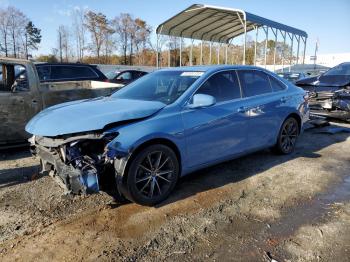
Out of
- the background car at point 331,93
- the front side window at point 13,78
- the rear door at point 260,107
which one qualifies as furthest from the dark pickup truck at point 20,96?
the background car at point 331,93

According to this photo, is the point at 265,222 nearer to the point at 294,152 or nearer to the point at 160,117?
the point at 160,117

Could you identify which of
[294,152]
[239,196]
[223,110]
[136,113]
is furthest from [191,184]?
[294,152]

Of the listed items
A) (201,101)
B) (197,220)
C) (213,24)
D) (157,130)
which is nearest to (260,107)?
(201,101)

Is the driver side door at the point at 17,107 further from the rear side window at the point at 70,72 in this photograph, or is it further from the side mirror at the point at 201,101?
the side mirror at the point at 201,101

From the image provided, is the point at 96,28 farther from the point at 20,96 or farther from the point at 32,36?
the point at 20,96

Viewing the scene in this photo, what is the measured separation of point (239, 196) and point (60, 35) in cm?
5101

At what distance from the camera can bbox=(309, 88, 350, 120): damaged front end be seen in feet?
29.8

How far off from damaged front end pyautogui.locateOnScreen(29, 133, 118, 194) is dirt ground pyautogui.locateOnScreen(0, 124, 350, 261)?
365mm

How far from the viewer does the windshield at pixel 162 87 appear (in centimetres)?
458

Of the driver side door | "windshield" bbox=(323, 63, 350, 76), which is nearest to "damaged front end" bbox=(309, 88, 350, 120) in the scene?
"windshield" bbox=(323, 63, 350, 76)

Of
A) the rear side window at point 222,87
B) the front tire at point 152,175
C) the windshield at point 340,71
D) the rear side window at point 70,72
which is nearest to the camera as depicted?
the front tire at point 152,175

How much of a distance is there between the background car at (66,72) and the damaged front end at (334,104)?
6.26 meters

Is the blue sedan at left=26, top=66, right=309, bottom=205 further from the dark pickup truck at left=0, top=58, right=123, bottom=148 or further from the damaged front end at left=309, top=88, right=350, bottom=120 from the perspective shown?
the damaged front end at left=309, top=88, right=350, bottom=120

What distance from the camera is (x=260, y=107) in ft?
17.6
